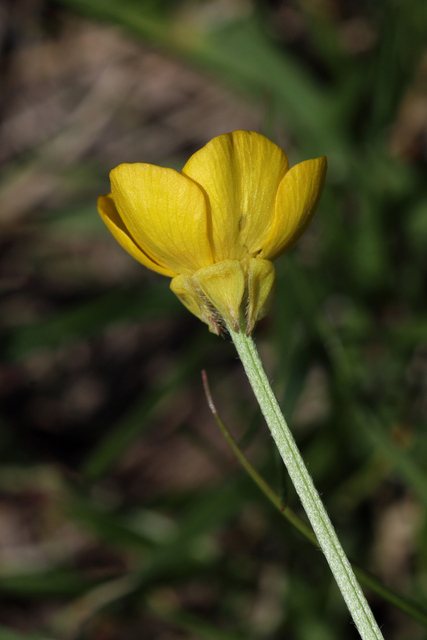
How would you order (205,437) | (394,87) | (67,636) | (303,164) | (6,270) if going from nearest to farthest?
(303,164) < (67,636) < (394,87) < (205,437) < (6,270)

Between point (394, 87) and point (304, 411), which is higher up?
point (394, 87)

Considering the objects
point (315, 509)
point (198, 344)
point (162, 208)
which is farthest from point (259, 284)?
point (198, 344)

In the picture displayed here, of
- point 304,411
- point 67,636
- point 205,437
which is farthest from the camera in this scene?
point 205,437

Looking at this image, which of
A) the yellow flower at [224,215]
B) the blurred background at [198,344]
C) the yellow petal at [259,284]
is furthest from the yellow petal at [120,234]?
the blurred background at [198,344]

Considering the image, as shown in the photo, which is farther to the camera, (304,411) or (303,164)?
(304,411)

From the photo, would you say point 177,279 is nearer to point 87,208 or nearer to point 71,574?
point 71,574

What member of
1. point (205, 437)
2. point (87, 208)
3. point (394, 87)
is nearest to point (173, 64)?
point (87, 208)

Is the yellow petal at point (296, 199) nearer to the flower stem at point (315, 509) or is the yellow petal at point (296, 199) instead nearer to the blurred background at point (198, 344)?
the flower stem at point (315, 509)
